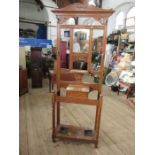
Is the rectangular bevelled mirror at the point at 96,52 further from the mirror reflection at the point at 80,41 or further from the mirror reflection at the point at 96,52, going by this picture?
the mirror reflection at the point at 80,41

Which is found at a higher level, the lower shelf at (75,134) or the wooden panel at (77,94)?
the wooden panel at (77,94)

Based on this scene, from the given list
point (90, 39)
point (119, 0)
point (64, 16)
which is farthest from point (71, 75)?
point (119, 0)

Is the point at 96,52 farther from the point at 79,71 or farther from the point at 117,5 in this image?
the point at 117,5

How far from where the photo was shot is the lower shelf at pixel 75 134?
253 centimetres

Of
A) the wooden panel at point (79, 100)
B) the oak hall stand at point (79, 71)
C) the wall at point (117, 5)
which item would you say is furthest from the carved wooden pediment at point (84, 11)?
the wall at point (117, 5)

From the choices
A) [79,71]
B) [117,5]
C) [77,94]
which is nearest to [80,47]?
[79,71]

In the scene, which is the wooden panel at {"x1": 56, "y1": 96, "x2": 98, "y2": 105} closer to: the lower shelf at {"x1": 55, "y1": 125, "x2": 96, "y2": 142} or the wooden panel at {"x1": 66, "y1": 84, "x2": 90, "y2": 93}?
the wooden panel at {"x1": 66, "y1": 84, "x2": 90, "y2": 93}

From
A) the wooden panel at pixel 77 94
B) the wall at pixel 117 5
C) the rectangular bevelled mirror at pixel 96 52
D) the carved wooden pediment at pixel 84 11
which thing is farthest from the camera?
the wall at pixel 117 5

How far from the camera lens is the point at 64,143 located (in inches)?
102

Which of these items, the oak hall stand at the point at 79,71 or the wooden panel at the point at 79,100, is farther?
the wooden panel at the point at 79,100

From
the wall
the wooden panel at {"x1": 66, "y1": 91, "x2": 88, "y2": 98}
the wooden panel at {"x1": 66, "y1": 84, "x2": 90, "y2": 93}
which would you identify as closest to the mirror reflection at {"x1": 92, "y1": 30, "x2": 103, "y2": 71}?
the wooden panel at {"x1": 66, "y1": 84, "x2": 90, "y2": 93}
